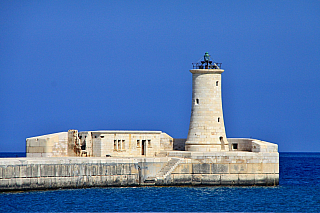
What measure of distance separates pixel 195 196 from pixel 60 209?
8.36 metres

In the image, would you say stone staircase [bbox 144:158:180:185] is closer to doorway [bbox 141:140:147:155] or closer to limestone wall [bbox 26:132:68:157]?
doorway [bbox 141:140:147:155]

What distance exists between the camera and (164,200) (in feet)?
113

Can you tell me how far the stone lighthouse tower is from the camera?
41281 millimetres

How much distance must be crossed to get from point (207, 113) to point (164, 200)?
873cm

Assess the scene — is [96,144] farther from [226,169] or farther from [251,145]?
[251,145]

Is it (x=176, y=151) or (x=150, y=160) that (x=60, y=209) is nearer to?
(x=150, y=160)

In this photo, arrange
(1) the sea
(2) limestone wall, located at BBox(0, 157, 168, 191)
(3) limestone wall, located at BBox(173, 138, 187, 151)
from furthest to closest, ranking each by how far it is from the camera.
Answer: (3) limestone wall, located at BBox(173, 138, 187, 151), (2) limestone wall, located at BBox(0, 157, 168, 191), (1) the sea

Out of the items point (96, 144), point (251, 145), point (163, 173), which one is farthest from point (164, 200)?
point (251, 145)

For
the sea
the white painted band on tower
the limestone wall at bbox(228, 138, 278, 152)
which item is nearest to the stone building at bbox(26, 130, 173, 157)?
the white painted band on tower

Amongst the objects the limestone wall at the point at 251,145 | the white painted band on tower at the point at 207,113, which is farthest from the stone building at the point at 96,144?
the limestone wall at the point at 251,145

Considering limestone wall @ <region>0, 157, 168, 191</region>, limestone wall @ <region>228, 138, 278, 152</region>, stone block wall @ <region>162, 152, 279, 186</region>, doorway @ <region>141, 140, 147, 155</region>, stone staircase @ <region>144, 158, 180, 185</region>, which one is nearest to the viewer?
limestone wall @ <region>0, 157, 168, 191</region>

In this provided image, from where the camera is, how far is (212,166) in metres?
38.9

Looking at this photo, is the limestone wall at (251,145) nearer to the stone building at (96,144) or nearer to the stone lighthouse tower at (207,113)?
the stone lighthouse tower at (207,113)

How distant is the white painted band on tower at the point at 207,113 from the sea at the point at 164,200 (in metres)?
3.63
